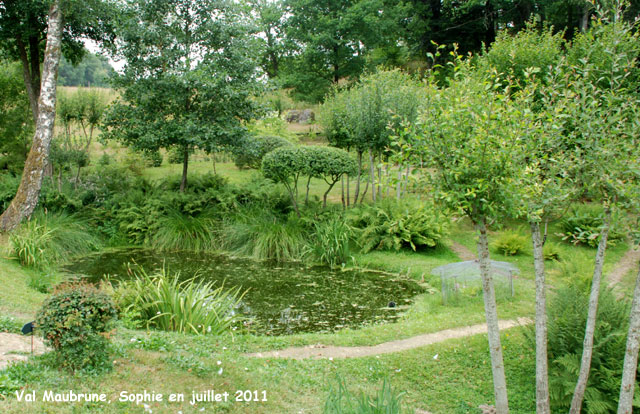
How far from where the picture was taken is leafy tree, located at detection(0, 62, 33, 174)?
17641 mm

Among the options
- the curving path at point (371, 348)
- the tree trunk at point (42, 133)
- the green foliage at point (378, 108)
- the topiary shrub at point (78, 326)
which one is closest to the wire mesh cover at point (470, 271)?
the curving path at point (371, 348)

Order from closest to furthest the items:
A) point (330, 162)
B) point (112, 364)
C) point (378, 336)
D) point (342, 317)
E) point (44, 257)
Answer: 1. point (112, 364)
2. point (378, 336)
3. point (342, 317)
4. point (44, 257)
5. point (330, 162)

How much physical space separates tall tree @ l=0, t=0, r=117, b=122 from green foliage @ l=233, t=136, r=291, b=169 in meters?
5.30

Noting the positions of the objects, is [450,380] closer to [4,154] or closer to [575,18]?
[4,154]

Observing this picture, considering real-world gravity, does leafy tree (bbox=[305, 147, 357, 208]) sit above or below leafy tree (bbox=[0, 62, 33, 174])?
below

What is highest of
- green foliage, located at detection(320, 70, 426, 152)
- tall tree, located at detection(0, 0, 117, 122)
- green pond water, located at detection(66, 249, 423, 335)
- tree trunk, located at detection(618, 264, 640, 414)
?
tall tree, located at detection(0, 0, 117, 122)

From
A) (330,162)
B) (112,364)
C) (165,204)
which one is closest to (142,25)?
(165,204)

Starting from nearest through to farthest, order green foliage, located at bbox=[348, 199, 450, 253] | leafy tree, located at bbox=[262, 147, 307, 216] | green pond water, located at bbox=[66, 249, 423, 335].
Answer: green pond water, located at bbox=[66, 249, 423, 335]
green foliage, located at bbox=[348, 199, 450, 253]
leafy tree, located at bbox=[262, 147, 307, 216]

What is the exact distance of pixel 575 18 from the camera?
25047mm

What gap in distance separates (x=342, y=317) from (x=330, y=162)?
17.7ft

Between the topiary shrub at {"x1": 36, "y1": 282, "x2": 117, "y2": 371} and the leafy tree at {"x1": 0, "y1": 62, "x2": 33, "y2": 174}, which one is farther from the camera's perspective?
the leafy tree at {"x1": 0, "y1": 62, "x2": 33, "y2": 174}

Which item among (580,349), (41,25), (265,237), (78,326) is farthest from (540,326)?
(41,25)

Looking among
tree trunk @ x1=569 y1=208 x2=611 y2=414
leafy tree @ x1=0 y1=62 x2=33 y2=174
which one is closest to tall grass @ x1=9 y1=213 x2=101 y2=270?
leafy tree @ x1=0 y1=62 x2=33 y2=174

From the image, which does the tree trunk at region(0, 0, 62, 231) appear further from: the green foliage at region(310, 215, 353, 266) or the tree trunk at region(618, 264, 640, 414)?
the tree trunk at region(618, 264, 640, 414)
